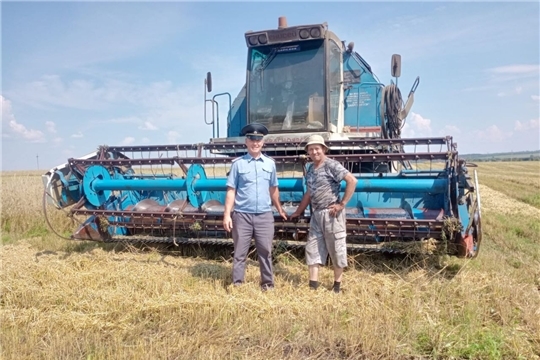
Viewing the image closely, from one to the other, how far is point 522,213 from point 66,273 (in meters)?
9.78

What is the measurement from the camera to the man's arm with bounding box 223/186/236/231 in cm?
363

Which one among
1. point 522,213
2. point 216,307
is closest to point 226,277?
point 216,307

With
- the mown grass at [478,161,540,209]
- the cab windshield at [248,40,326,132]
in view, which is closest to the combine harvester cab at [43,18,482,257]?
the cab windshield at [248,40,326,132]

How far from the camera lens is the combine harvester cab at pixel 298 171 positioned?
13.2 feet

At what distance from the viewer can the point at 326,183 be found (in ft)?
11.7

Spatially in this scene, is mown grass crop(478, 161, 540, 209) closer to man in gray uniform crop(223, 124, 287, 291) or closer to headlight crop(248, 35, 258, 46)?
headlight crop(248, 35, 258, 46)

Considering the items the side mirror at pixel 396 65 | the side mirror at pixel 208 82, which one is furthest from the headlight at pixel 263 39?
the side mirror at pixel 396 65

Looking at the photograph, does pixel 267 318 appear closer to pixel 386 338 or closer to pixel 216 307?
pixel 216 307

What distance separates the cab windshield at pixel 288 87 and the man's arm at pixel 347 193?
7.88 feet

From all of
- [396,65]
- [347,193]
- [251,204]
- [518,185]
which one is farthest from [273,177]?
[518,185]

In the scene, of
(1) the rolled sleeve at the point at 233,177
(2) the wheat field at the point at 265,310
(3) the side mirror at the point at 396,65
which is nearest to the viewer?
(2) the wheat field at the point at 265,310

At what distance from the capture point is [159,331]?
3000 millimetres

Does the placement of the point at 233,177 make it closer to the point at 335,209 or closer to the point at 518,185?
the point at 335,209

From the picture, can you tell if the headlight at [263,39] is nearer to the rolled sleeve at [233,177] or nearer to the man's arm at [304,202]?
the rolled sleeve at [233,177]
